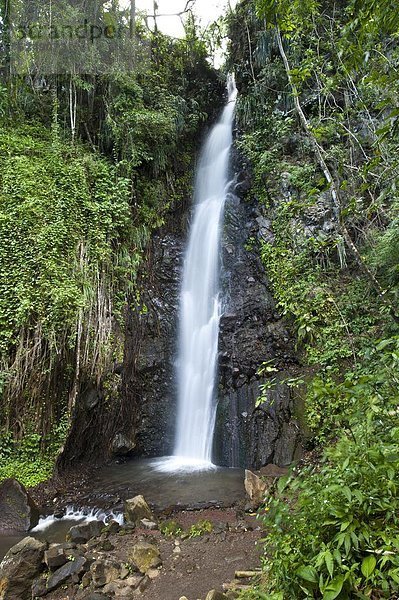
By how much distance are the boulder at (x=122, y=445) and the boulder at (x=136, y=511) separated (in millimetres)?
2488

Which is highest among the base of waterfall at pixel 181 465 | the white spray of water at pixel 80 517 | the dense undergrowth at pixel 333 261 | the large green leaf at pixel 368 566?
the dense undergrowth at pixel 333 261

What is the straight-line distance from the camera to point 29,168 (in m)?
8.35

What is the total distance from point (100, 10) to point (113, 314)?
28.9 ft

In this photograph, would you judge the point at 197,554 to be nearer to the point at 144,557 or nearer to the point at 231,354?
the point at 144,557

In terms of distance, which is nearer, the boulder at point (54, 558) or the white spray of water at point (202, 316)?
the boulder at point (54, 558)

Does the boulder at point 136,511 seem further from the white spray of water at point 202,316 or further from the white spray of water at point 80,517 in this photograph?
the white spray of water at point 202,316

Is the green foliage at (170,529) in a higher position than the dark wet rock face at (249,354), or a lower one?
lower

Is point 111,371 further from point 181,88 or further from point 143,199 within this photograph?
point 181,88

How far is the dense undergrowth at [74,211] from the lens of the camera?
6797 millimetres

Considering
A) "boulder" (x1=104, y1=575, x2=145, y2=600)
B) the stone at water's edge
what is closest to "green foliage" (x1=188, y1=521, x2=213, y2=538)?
"boulder" (x1=104, y1=575, x2=145, y2=600)

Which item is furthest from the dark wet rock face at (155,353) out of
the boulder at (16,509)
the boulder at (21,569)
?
the boulder at (21,569)

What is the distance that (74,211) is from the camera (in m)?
8.25

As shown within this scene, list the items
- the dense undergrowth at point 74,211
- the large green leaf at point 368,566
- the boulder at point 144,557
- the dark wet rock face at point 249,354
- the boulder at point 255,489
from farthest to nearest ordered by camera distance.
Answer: the dark wet rock face at point 249,354 → the dense undergrowth at point 74,211 → the boulder at point 255,489 → the boulder at point 144,557 → the large green leaf at point 368,566

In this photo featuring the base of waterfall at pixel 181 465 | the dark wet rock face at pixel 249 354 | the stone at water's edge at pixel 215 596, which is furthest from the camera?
the base of waterfall at pixel 181 465
